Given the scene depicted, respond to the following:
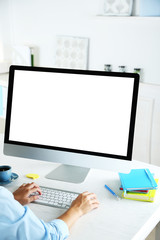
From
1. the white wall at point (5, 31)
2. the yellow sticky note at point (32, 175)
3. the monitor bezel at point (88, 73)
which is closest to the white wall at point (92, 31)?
the white wall at point (5, 31)

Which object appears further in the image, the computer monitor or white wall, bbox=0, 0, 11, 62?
white wall, bbox=0, 0, 11, 62

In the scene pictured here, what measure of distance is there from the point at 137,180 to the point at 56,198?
0.34m

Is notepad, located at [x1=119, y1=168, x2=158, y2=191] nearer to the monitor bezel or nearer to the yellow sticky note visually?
the monitor bezel

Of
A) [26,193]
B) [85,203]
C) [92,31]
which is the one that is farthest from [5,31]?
[85,203]

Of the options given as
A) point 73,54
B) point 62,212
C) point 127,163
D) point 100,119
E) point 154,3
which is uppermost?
point 154,3

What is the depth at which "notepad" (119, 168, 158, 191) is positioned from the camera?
128 centimetres

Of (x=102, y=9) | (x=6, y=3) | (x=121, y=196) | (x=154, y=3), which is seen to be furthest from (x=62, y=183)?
(x=6, y=3)

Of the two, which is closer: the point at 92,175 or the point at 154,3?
the point at 92,175

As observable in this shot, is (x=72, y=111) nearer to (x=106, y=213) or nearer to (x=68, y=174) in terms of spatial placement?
(x=68, y=174)

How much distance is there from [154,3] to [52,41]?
1.23 meters

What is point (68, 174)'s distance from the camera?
4.88ft

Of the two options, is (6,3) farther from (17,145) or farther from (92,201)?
(92,201)

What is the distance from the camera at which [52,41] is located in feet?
11.3

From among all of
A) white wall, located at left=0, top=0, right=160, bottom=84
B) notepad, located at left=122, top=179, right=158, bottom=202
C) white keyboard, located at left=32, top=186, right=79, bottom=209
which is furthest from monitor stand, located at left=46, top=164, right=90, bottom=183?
white wall, located at left=0, top=0, right=160, bottom=84
